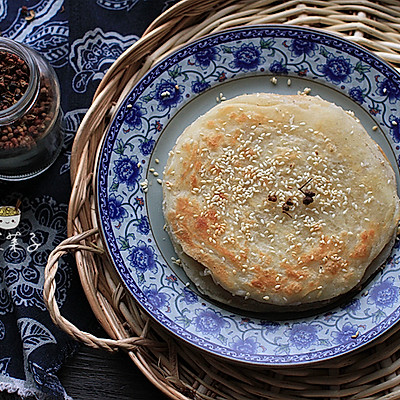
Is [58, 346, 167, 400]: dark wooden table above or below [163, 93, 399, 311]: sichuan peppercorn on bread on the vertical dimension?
below

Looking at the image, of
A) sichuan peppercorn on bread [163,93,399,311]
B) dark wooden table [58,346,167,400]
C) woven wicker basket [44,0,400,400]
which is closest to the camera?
sichuan peppercorn on bread [163,93,399,311]

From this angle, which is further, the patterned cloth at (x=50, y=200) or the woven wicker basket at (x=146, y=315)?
the patterned cloth at (x=50, y=200)

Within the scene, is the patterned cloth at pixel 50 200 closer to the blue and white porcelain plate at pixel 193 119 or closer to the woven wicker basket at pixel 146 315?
the woven wicker basket at pixel 146 315

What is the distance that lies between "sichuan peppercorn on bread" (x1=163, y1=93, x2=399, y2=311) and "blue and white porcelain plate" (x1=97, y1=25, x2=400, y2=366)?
0.36 ft

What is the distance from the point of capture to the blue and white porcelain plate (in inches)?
110

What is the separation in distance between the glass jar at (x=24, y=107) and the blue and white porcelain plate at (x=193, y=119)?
0.36m

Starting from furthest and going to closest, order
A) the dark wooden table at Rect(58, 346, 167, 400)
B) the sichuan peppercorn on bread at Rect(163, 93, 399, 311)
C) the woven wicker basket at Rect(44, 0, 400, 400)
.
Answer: the dark wooden table at Rect(58, 346, 167, 400)
the woven wicker basket at Rect(44, 0, 400, 400)
the sichuan peppercorn on bread at Rect(163, 93, 399, 311)

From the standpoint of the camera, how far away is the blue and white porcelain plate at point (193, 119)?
2789mm

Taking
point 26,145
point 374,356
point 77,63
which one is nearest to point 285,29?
point 77,63

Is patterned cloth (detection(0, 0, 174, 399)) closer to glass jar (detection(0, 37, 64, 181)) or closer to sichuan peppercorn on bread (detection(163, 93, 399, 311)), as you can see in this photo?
glass jar (detection(0, 37, 64, 181))

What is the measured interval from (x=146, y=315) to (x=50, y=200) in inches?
35.5

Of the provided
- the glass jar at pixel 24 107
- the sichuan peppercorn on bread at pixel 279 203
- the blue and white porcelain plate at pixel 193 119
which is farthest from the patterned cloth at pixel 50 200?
the sichuan peppercorn on bread at pixel 279 203

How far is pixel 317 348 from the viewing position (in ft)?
8.94

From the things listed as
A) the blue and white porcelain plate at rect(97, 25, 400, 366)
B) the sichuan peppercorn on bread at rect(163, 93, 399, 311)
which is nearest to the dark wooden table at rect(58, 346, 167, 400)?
the blue and white porcelain plate at rect(97, 25, 400, 366)
